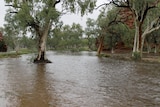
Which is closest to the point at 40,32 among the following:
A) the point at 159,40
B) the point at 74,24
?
the point at 159,40

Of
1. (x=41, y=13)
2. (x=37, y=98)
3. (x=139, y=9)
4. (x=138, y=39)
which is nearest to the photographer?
(x=37, y=98)

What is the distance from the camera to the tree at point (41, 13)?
31811 mm

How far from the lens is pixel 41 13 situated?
3225 centimetres

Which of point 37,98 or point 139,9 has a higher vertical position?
point 139,9

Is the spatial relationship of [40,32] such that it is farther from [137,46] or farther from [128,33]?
[128,33]

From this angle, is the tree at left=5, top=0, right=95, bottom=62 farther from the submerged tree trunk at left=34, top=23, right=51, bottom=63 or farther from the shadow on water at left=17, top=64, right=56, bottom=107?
the shadow on water at left=17, top=64, right=56, bottom=107

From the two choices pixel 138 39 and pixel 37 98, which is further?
pixel 138 39

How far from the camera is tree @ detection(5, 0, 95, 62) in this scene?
3181 cm

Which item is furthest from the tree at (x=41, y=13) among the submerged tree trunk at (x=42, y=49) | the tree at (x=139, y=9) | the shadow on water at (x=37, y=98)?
the shadow on water at (x=37, y=98)

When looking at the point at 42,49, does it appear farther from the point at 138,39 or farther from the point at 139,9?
the point at 139,9

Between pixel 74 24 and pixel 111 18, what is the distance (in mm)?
75735

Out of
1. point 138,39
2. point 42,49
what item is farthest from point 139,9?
point 42,49

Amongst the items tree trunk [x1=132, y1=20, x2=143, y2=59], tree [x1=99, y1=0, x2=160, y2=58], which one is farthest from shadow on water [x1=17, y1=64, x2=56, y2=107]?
tree trunk [x1=132, y1=20, x2=143, y2=59]

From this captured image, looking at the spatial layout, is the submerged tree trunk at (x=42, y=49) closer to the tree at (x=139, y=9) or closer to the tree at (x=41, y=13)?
the tree at (x=41, y=13)
